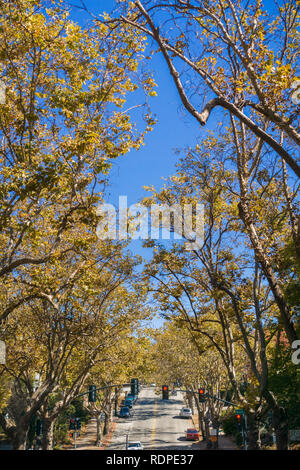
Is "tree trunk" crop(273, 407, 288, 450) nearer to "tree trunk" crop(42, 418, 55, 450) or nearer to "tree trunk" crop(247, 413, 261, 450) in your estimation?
"tree trunk" crop(247, 413, 261, 450)

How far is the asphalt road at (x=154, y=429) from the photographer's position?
34.6 m

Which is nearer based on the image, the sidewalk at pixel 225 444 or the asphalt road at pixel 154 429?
the sidewalk at pixel 225 444

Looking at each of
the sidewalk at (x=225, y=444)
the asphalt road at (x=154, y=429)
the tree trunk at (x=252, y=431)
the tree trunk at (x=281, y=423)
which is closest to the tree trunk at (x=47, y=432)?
the tree trunk at (x=252, y=431)

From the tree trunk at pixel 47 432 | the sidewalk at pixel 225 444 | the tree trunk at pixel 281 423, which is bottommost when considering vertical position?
the sidewalk at pixel 225 444

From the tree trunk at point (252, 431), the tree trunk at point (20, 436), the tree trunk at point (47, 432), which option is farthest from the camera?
the tree trunk at point (47, 432)

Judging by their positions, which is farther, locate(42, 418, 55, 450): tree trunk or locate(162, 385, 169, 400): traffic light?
locate(162, 385, 169, 400): traffic light

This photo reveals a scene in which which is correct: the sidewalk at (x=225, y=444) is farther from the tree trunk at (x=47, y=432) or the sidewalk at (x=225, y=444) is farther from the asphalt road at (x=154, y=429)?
the tree trunk at (x=47, y=432)

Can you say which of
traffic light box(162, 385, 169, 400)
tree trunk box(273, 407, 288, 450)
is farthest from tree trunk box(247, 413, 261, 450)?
traffic light box(162, 385, 169, 400)

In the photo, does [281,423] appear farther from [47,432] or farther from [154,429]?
[154,429]

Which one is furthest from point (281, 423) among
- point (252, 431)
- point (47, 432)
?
point (47, 432)

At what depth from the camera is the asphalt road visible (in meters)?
34.6

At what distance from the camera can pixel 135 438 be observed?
125ft

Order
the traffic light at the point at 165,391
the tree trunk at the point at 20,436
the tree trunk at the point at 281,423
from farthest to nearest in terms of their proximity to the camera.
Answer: the traffic light at the point at 165,391 < the tree trunk at the point at 20,436 < the tree trunk at the point at 281,423
